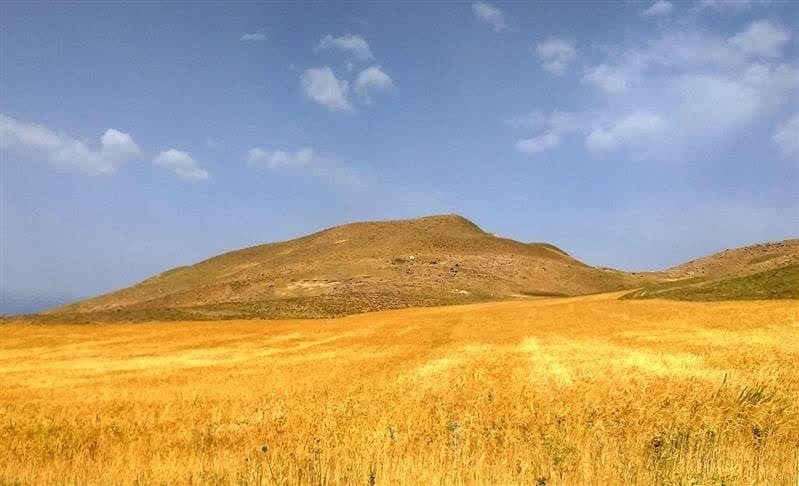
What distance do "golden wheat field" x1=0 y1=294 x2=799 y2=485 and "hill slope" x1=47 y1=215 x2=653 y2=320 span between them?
40.2 meters

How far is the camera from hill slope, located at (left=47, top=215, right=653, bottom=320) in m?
74.0

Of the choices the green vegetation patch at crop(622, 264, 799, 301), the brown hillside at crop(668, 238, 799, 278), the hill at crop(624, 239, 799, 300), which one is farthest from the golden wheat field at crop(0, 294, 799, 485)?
the brown hillside at crop(668, 238, 799, 278)

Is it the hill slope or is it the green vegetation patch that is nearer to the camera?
the green vegetation patch

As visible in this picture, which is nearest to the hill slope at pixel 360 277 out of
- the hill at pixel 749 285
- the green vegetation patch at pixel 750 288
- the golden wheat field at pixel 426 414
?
the hill at pixel 749 285

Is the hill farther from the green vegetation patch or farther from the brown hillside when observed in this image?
the brown hillside

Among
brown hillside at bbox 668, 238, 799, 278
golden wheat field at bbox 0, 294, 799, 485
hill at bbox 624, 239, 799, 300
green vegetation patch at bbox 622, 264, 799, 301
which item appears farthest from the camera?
brown hillside at bbox 668, 238, 799, 278

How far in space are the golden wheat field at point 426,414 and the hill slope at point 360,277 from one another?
132ft

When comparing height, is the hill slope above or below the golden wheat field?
above

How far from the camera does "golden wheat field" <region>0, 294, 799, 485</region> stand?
8.16 meters

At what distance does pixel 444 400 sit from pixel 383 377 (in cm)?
644

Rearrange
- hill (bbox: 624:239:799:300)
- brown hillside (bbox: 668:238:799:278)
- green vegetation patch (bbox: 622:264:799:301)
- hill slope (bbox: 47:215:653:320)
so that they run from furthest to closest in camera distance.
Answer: brown hillside (bbox: 668:238:799:278) < hill slope (bbox: 47:215:653:320) < hill (bbox: 624:239:799:300) < green vegetation patch (bbox: 622:264:799:301)

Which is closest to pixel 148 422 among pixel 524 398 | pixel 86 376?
pixel 524 398

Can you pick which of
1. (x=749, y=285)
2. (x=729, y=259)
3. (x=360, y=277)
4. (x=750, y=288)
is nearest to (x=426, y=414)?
(x=750, y=288)

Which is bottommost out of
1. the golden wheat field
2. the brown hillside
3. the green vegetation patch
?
the golden wheat field
